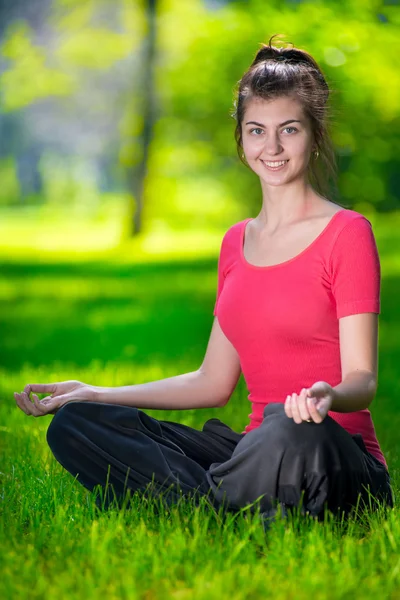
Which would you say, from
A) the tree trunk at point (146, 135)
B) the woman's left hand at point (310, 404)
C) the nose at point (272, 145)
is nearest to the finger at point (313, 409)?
the woman's left hand at point (310, 404)

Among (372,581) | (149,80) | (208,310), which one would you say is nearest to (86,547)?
A: (372,581)

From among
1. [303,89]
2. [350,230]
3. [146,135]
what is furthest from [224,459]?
[146,135]

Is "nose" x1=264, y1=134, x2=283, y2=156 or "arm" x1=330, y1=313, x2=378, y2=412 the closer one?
"arm" x1=330, y1=313, x2=378, y2=412

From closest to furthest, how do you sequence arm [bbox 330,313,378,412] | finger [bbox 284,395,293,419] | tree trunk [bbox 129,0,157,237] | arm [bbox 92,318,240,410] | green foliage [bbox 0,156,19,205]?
finger [bbox 284,395,293,419] → arm [bbox 330,313,378,412] → arm [bbox 92,318,240,410] → tree trunk [bbox 129,0,157,237] → green foliage [bbox 0,156,19,205]

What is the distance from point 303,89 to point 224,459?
1119mm

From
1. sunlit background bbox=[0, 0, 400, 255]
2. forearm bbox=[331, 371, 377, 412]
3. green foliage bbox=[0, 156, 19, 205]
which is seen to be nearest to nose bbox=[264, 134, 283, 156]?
forearm bbox=[331, 371, 377, 412]

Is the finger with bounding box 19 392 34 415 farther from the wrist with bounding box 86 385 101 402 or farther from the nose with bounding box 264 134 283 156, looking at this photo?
the nose with bounding box 264 134 283 156

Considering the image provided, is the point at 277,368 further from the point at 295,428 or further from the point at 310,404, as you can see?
the point at 310,404

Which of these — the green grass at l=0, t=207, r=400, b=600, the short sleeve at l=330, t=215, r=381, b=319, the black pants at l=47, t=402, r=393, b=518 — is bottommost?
the green grass at l=0, t=207, r=400, b=600

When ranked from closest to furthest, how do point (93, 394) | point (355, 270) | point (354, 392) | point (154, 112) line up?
point (354, 392) < point (355, 270) < point (93, 394) < point (154, 112)

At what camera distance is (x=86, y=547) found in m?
2.70

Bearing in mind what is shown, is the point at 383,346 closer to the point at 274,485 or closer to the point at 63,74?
the point at 274,485

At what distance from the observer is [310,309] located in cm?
298

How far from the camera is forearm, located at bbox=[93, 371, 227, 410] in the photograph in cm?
325
